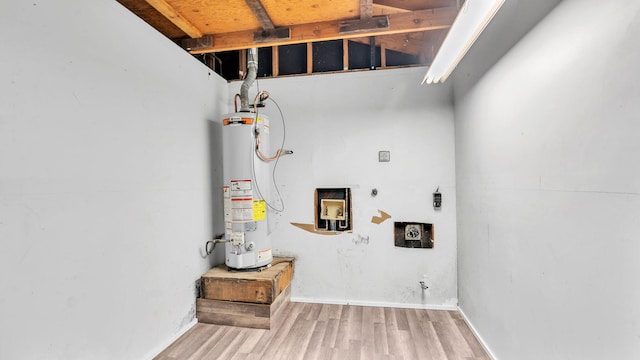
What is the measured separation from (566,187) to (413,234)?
5.26 ft

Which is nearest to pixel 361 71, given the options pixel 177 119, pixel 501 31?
pixel 501 31

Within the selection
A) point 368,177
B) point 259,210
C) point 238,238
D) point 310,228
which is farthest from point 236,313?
point 368,177

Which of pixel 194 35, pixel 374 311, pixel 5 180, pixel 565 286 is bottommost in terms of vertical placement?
pixel 374 311

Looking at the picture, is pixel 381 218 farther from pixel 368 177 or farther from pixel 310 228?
pixel 310 228

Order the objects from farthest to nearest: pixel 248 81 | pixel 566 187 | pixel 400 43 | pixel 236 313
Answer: pixel 400 43, pixel 248 81, pixel 236 313, pixel 566 187

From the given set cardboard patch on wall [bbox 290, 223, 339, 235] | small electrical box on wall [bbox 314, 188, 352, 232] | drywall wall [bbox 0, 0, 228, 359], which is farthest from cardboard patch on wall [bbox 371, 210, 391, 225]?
drywall wall [bbox 0, 0, 228, 359]

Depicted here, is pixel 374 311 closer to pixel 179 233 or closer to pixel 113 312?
pixel 179 233

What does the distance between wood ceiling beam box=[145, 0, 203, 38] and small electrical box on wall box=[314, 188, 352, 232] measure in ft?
6.06

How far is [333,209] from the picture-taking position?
2762 millimetres

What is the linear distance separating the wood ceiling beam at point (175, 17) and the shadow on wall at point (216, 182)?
30.7 inches

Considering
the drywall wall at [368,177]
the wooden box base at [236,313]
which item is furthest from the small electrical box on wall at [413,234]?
the wooden box base at [236,313]

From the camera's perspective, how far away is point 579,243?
106 centimetres

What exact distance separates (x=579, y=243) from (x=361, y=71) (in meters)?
2.25

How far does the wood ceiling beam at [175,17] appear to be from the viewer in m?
1.92
